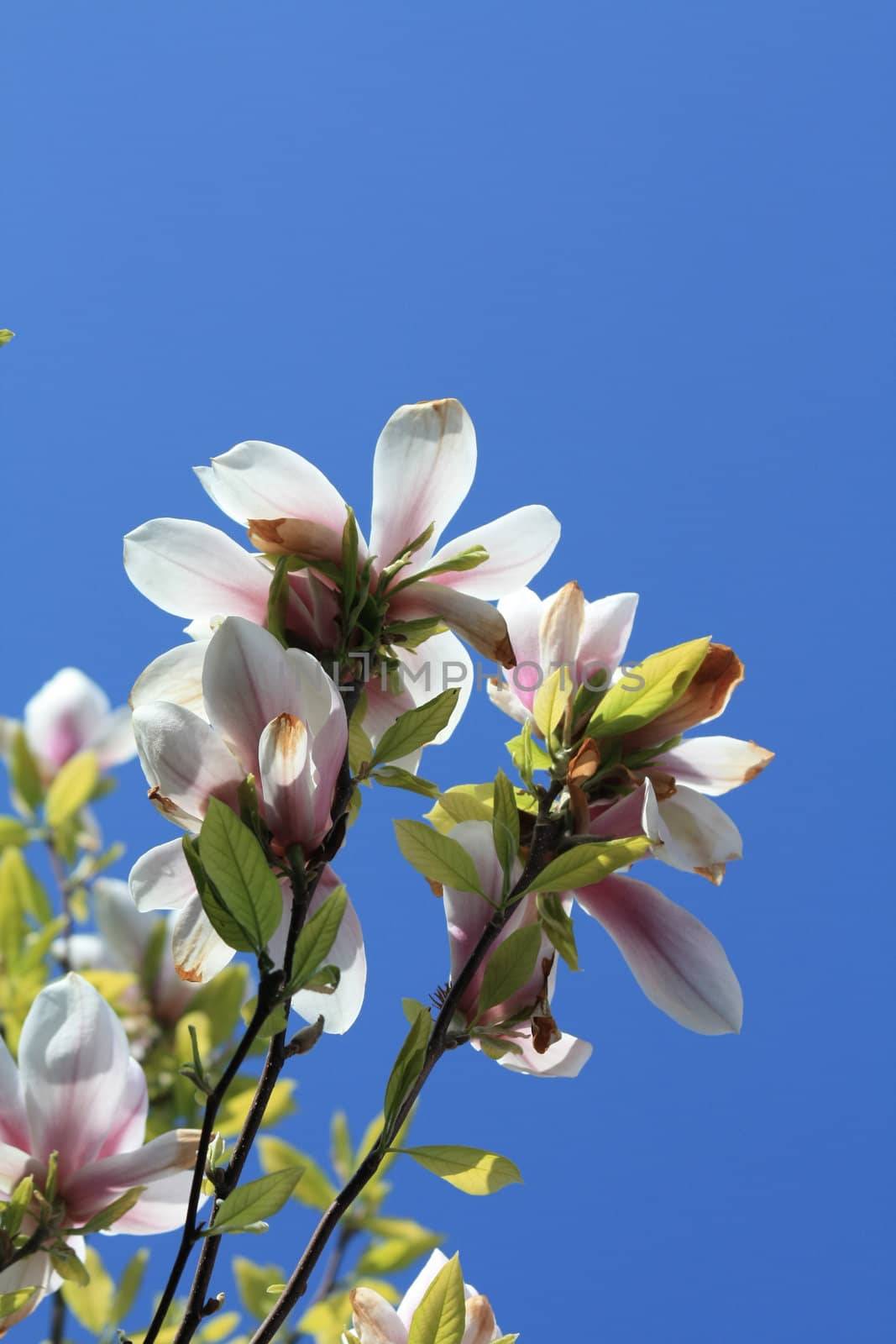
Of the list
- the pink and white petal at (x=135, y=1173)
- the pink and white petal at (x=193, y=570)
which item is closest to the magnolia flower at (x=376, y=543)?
the pink and white petal at (x=193, y=570)

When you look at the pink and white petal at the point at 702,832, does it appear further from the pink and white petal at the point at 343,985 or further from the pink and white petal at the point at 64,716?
the pink and white petal at the point at 64,716

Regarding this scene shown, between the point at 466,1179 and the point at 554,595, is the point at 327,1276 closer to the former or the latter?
the point at 466,1179

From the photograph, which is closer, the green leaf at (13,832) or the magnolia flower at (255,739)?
the magnolia flower at (255,739)

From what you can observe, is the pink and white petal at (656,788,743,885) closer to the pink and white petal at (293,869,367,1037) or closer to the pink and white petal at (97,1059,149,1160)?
the pink and white petal at (293,869,367,1037)

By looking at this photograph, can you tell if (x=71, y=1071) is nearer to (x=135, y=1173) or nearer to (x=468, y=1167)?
(x=135, y=1173)

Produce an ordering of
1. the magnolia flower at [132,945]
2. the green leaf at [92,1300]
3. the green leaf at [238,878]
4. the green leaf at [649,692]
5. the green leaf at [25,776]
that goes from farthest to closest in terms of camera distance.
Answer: the green leaf at [25,776] → the magnolia flower at [132,945] → the green leaf at [92,1300] → the green leaf at [649,692] → the green leaf at [238,878]
